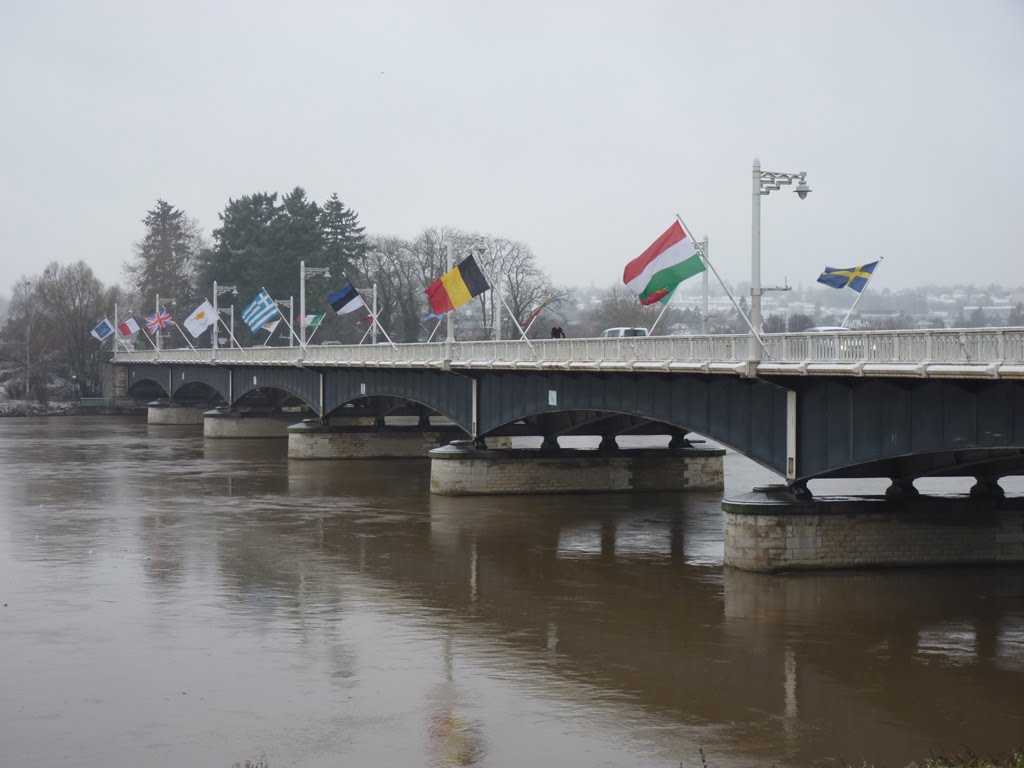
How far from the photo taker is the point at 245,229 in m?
136

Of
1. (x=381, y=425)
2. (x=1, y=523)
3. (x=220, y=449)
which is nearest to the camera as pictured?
(x=1, y=523)

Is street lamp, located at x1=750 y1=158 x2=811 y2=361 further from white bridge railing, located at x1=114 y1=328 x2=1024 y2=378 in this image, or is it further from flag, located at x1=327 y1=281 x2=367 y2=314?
flag, located at x1=327 y1=281 x2=367 y2=314

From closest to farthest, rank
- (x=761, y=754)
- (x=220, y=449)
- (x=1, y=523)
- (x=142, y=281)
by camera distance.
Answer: (x=761, y=754) → (x=1, y=523) → (x=220, y=449) → (x=142, y=281)

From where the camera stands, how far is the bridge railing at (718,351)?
2584cm

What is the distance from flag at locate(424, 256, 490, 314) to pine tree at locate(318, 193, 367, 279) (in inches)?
3241

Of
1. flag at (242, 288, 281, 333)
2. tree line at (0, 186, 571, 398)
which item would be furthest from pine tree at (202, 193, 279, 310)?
flag at (242, 288, 281, 333)

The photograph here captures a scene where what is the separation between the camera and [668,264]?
36125mm

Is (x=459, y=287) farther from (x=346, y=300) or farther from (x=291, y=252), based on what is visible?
(x=291, y=252)

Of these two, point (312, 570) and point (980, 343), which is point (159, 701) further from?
point (980, 343)

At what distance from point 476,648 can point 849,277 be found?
15479mm

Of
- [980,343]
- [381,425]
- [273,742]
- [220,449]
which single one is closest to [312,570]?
[273,742]

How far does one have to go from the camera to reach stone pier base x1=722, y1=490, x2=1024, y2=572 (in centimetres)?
3219

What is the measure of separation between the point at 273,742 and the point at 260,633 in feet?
24.5

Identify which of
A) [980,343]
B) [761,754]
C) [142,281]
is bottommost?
[761,754]
